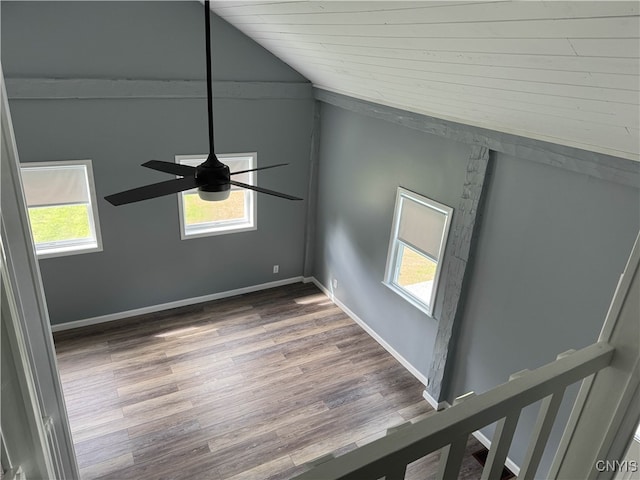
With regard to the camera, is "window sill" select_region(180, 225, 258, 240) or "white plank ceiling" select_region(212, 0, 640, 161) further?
"window sill" select_region(180, 225, 258, 240)

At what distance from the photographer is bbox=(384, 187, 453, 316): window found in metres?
4.45

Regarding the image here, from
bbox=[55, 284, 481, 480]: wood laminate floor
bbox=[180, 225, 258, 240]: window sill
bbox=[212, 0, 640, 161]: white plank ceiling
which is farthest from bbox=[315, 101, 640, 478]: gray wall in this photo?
bbox=[180, 225, 258, 240]: window sill

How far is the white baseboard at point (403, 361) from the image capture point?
4109 millimetres

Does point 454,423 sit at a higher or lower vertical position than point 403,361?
higher

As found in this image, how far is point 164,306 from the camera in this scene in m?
6.07

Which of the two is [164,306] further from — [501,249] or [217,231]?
[501,249]

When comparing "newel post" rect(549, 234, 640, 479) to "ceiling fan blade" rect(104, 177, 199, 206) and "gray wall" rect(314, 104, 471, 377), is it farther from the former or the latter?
"gray wall" rect(314, 104, 471, 377)

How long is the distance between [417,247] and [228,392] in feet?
8.40

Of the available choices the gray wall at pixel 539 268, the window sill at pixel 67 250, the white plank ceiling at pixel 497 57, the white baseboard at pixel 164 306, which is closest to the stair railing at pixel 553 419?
the white plank ceiling at pixel 497 57

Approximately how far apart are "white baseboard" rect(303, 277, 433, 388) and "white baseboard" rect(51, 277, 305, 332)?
411 millimetres

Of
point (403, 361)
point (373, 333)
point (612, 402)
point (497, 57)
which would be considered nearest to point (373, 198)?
point (373, 333)

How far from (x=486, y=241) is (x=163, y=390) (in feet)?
11.9

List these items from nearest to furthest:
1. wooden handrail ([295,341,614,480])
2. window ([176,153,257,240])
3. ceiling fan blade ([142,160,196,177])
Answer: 1. wooden handrail ([295,341,614,480])
2. ceiling fan blade ([142,160,196,177])
3. window ([176,153,257,240])

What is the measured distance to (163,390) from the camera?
4.69 metres
